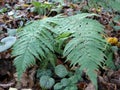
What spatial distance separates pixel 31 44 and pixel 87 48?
1.41ft

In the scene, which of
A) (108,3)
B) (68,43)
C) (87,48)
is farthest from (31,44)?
(108,3)

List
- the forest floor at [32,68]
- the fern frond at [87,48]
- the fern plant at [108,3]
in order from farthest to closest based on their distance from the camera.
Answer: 1. the fern plant at [108,3]
2. the forest floor at [32,68]
3. the fern frond at [87,48]

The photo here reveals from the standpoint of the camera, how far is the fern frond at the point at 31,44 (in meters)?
1.91

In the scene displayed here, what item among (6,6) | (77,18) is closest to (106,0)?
(77,18)

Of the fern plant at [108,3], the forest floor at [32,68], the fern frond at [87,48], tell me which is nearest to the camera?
the fern frond at [87,48]

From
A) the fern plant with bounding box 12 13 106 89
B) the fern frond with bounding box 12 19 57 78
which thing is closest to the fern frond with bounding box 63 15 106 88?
the fern plant with bounding box 12 13 106 89

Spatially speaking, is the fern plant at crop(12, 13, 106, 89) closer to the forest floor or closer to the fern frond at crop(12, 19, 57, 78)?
the fern frond at crop(12, 19, 57, 78)

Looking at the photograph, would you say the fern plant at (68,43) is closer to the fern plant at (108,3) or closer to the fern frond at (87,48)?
the fern frond at (87,48)

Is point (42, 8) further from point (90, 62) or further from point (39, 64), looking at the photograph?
point (90, 62)

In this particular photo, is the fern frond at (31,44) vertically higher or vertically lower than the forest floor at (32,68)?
higher

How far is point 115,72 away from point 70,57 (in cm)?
59

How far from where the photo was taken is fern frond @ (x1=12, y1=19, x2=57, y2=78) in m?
1.91

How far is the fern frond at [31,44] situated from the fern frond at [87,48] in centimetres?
19

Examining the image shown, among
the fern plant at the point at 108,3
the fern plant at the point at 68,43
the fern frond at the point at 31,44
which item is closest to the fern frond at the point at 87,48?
the fern plant at the point at 68,43
